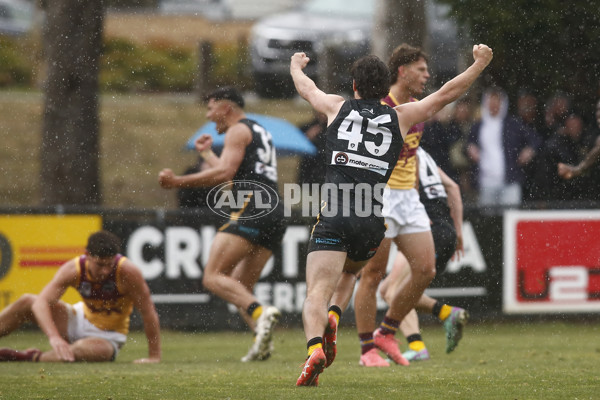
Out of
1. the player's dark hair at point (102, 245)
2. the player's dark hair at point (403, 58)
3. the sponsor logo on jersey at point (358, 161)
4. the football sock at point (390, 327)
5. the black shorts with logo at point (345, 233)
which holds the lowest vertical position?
the football sock at point (390, 327)

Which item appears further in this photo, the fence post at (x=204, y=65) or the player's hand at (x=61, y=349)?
the fence post at (x=204, y=65)

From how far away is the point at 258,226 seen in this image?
8828 millimetres

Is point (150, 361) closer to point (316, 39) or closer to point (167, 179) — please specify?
point (167, 179)

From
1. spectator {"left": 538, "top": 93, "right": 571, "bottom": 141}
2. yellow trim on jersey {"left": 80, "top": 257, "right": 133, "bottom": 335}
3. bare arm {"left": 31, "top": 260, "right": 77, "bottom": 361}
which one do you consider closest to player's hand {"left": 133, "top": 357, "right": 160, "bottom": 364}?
yellow trim on jersey {"left": 80, "top": 257, "right": 133, "bottom": 335}

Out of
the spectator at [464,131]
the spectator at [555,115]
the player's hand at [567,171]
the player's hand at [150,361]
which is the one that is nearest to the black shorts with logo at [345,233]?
the player's hand at [150,361]

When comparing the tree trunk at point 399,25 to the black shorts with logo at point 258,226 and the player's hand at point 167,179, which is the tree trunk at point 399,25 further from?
the player's hand at point 167,179

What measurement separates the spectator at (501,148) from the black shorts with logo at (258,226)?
14.7 ft

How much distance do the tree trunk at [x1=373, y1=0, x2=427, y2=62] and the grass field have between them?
15.2 ft

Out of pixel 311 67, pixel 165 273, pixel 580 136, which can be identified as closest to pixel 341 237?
pixel 165 273

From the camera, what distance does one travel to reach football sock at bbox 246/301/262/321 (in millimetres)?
8484

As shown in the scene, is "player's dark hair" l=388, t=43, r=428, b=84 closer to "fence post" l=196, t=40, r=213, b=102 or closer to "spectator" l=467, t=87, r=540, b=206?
"spectator" l=467, t=87, r=540, b=206

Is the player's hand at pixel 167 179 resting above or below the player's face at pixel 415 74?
below

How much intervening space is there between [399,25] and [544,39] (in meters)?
1.98

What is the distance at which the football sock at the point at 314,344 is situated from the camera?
20.3 ft
